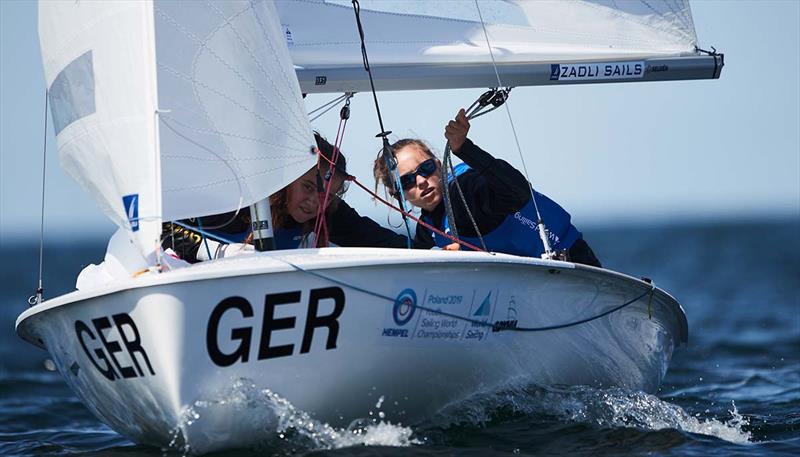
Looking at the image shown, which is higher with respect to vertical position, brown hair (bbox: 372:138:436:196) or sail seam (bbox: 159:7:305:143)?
sail seam (bbox: 159:7:305:143)

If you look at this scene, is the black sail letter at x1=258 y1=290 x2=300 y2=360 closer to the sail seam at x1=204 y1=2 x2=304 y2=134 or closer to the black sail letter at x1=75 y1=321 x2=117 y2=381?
the black sail letter at x1=75 y1=321 x2=117 y2=381

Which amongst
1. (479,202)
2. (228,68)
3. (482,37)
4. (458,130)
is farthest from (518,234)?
(228,68)

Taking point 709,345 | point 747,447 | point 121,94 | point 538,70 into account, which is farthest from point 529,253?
point 709,345

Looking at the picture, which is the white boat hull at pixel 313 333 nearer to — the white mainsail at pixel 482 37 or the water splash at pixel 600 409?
the water splash at pixel 600 409

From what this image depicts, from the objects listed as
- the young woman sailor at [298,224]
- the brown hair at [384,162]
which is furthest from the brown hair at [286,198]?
the brown hair at [384,162]

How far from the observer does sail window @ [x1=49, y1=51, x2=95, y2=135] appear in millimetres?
4945

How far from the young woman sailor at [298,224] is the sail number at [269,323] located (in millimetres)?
886

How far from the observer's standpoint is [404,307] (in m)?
4.88

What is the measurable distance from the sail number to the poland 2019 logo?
232 mm

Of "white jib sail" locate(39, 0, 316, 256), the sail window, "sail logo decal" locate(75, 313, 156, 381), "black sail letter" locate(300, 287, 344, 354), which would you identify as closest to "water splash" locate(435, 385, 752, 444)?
"black sail letter" locate(300, 287, 344, 354)

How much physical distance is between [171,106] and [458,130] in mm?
1391

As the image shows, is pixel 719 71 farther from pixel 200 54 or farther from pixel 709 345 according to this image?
pixel 709 345

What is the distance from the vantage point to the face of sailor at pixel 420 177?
235 inches

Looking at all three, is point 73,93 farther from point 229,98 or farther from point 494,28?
point 494,28
